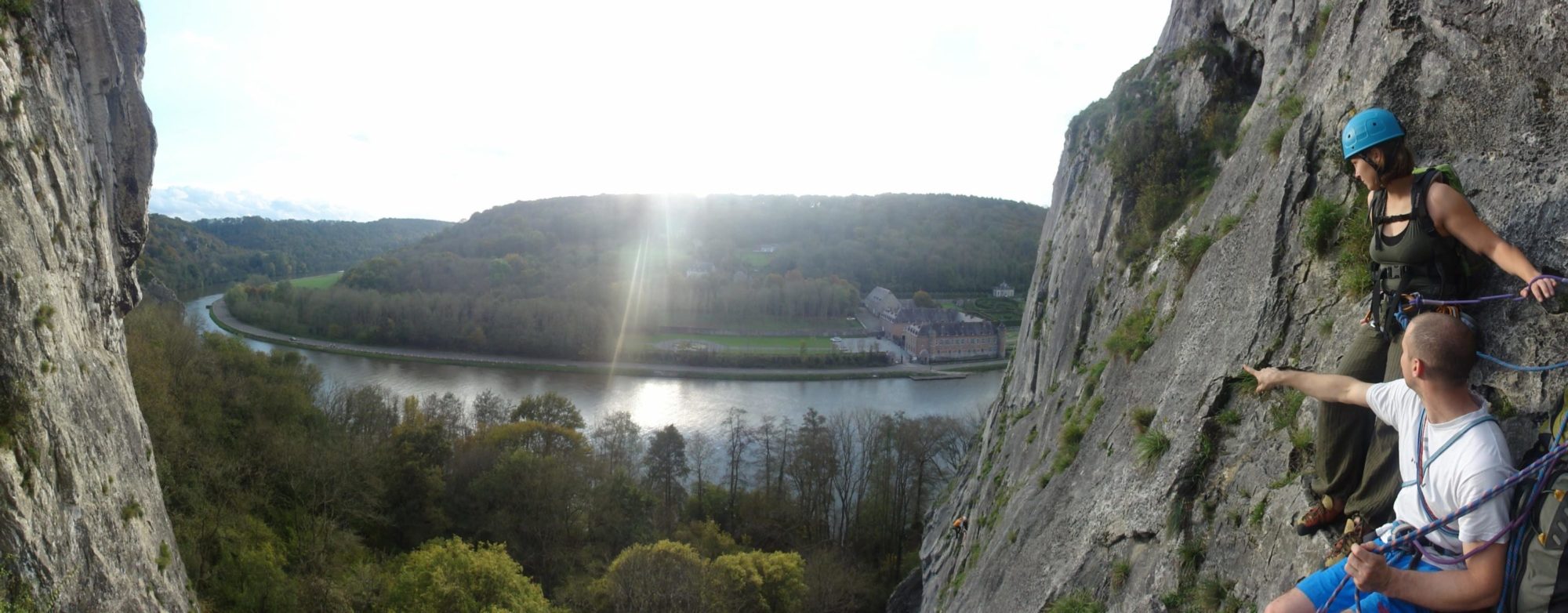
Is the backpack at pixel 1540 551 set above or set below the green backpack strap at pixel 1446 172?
below

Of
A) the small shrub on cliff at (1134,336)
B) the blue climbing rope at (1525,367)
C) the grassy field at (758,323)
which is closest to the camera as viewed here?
the blue climbing rope at (1525,367)

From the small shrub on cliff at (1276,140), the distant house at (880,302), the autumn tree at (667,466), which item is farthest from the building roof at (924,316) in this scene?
the small shrub on cliff at (1276,140)

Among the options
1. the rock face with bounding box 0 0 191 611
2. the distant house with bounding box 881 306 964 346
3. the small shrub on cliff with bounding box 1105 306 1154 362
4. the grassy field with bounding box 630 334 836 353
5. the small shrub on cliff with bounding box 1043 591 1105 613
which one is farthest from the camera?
the distant house with bounding box 881 306 964 346

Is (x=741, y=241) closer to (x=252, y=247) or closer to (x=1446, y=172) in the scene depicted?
(x=252, y=247)

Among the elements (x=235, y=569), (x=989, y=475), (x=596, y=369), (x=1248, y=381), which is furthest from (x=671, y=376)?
(x=1248, y=381)

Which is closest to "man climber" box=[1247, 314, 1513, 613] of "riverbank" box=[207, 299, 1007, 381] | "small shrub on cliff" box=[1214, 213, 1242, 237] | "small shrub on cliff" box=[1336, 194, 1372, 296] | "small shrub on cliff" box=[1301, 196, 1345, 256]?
"small shrub on cliff" box=[1336, 194, 1372, 296]

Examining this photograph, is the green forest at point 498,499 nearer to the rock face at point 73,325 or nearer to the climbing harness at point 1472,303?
the rock face at point 73,325

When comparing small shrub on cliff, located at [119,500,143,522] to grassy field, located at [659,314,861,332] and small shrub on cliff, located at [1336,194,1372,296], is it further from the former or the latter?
grassy field, located at [659,314,861,332]
